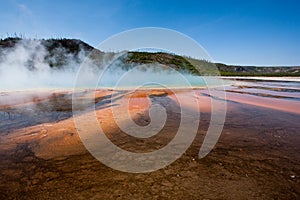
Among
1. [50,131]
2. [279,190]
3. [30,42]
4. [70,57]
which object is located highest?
[30,42]

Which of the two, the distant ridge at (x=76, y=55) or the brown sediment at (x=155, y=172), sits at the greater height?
the distant ridge at (x=76, y=55)

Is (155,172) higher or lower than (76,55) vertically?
lower

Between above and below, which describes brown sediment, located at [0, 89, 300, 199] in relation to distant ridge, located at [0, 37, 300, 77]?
below

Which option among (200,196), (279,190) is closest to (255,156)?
(279,190)

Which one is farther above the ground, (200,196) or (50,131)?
(50,131)

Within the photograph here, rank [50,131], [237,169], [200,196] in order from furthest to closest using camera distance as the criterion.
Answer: [50,131]
[237,169]
[200,196]

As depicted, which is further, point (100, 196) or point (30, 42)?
point (30, 42)

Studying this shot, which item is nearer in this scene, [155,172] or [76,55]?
[155,172]

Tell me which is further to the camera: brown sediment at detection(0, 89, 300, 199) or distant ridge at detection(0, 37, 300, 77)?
distant ridge at detection(0, 37, 300, 77)

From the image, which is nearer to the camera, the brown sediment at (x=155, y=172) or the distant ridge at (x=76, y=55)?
the brown sediment at (x=155, y=172)

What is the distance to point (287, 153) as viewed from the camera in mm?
3270

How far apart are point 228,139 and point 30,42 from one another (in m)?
39.7

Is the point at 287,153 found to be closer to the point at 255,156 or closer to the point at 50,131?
the point at 255,156

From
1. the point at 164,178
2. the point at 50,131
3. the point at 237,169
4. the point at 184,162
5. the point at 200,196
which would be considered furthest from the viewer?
the point at 50,131
